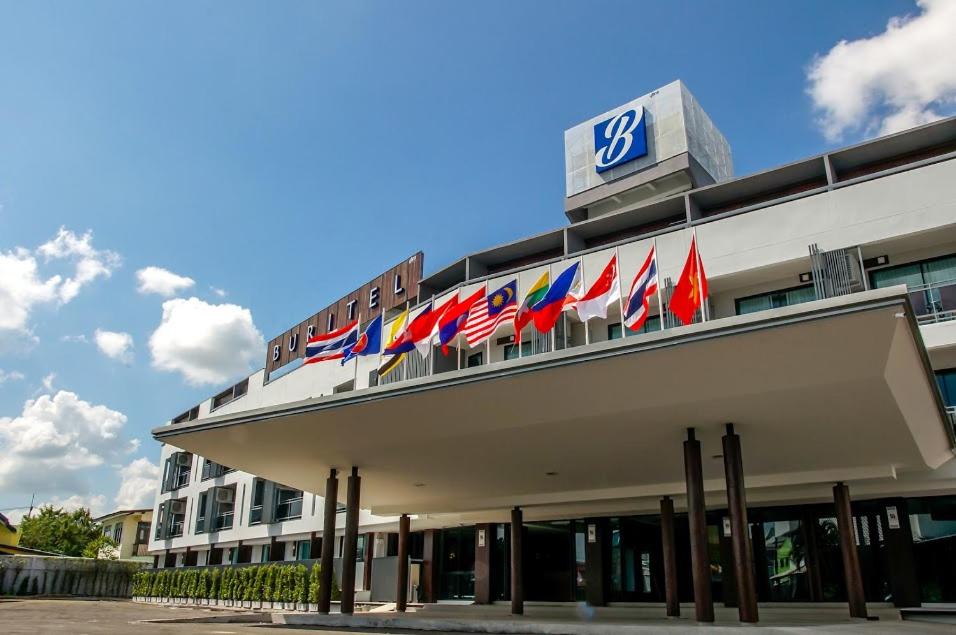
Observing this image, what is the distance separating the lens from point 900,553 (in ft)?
57.9

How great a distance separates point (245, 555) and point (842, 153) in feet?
111

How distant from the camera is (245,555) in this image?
1592 inches

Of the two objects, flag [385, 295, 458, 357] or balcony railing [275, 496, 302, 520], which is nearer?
flag [385, 295, 458, 357]

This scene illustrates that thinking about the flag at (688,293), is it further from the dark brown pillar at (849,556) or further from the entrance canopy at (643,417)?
the dark brown pillar at (849,556)

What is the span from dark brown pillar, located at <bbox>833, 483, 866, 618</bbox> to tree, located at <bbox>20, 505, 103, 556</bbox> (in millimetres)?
67227

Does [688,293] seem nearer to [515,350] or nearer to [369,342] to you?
[369,342]

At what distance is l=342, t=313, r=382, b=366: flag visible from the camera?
1891 centimetres

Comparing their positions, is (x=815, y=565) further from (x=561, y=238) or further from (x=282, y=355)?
(x=282, y=355)

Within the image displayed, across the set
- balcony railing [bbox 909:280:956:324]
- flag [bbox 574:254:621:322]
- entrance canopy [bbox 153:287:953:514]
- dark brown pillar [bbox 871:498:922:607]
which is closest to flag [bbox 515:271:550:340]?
flag [bbox 574:254:621:322]

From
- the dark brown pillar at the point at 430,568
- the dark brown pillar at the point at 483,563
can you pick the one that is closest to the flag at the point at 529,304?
the dark brown pillar at the point at 483,563

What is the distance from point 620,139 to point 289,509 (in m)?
22.4

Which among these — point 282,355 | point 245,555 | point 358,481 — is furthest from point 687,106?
point 245,555

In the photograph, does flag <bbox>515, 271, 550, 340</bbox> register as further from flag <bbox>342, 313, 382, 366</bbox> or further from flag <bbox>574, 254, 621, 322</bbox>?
flag <bbox>342, 313, 382, 366</bbox>

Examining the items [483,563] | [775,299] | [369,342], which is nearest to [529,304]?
[369,342]
